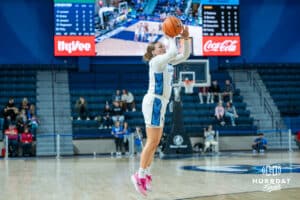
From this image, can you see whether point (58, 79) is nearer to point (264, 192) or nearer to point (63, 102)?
point (63, 102)

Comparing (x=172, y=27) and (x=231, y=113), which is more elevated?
(x=172, y=27)

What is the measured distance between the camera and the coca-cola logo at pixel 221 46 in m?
19.7

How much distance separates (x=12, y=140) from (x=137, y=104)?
4839 millimetres

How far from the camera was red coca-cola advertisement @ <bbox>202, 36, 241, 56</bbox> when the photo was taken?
64.6ft

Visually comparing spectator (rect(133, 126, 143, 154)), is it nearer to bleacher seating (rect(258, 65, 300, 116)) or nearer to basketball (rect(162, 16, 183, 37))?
bleacher seating (rect(258, 65, 300, 116))

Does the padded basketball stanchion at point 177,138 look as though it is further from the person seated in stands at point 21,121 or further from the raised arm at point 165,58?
the raised arm at point 165,58

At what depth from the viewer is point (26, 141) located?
15914 mm

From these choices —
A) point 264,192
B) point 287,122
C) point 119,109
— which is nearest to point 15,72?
point 119,109

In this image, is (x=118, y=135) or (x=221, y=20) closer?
(x=118, y=135)

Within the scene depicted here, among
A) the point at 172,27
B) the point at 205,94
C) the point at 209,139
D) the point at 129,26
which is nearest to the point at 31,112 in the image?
the point at 129,26

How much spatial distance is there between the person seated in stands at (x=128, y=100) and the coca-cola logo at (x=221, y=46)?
3714 mm

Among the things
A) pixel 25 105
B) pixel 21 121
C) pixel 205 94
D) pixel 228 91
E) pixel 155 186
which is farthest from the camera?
pixel 228 91

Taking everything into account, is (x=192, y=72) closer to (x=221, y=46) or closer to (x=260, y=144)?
(x=260, y=144)

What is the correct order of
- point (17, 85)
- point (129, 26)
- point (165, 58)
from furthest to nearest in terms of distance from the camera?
point (129, 26) → point (17, 85) → point (165, 58)
